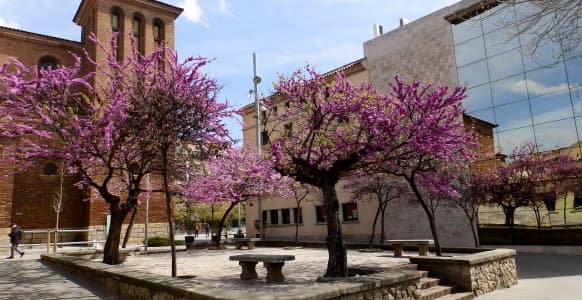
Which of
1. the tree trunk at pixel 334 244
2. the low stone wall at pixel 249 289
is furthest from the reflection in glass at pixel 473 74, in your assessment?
the low stone wall at pixel 249 289

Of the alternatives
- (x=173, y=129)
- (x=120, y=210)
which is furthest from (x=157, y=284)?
(x=120, y=210)

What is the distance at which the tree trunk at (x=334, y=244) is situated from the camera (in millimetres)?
8383

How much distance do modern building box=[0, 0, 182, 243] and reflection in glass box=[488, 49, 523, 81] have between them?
800 inches

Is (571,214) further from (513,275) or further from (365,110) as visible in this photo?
(365,110)

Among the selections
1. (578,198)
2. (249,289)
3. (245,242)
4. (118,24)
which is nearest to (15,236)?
(245,242)

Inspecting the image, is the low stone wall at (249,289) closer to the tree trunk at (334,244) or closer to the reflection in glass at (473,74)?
the tree trunk at (334,244)

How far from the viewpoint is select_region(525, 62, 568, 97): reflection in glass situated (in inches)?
691

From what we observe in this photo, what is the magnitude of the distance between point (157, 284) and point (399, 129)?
5.70m

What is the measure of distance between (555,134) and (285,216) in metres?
18.5

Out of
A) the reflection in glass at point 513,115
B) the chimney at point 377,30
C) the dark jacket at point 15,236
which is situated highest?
the chimney at point 377,30

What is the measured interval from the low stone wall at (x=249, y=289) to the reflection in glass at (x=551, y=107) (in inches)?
577

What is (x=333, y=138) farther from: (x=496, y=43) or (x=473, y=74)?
(x=496, y=43)

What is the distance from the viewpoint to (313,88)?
29.8 ft

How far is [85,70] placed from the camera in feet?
90.1
